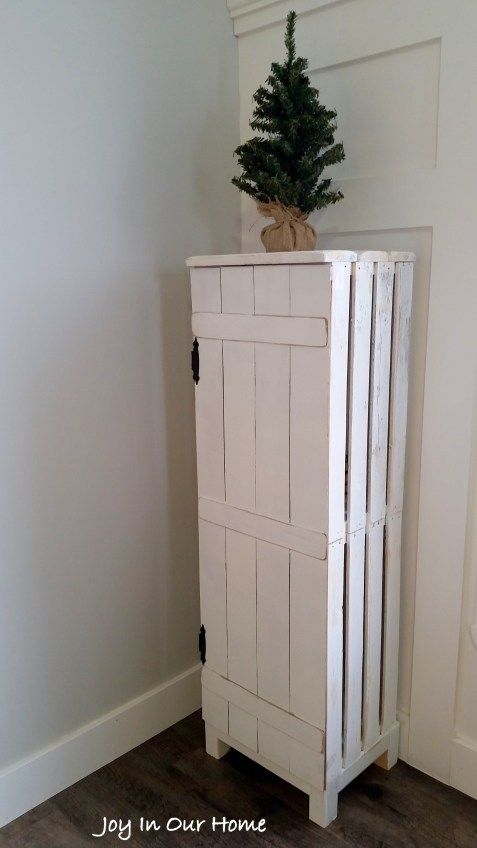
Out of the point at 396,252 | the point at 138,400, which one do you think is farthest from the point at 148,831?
the point at 396,252

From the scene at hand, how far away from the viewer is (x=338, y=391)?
147 cm

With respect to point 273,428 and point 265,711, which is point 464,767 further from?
point 273,428

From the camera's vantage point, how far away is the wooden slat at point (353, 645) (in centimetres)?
161

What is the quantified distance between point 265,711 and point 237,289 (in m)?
1.06

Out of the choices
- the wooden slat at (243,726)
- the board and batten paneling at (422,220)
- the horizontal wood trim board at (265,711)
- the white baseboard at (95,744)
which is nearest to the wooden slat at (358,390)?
the board and batten paneling at (422,220)

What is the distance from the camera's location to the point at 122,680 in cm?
195

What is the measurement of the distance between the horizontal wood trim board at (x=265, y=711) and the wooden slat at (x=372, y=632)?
0.63 feet

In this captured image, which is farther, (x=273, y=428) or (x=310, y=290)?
(x=273, y=428)

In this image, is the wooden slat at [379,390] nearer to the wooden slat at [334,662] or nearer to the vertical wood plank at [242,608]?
the wooden slat at [334,662]

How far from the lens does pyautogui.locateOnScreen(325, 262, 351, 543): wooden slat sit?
4.67 feet

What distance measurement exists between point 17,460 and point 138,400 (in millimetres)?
384

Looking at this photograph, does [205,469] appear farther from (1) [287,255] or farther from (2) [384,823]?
(2) [384,823]

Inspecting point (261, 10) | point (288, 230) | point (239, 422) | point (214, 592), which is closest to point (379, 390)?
point (239, 422)

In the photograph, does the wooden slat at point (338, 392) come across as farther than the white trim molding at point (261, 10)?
No
